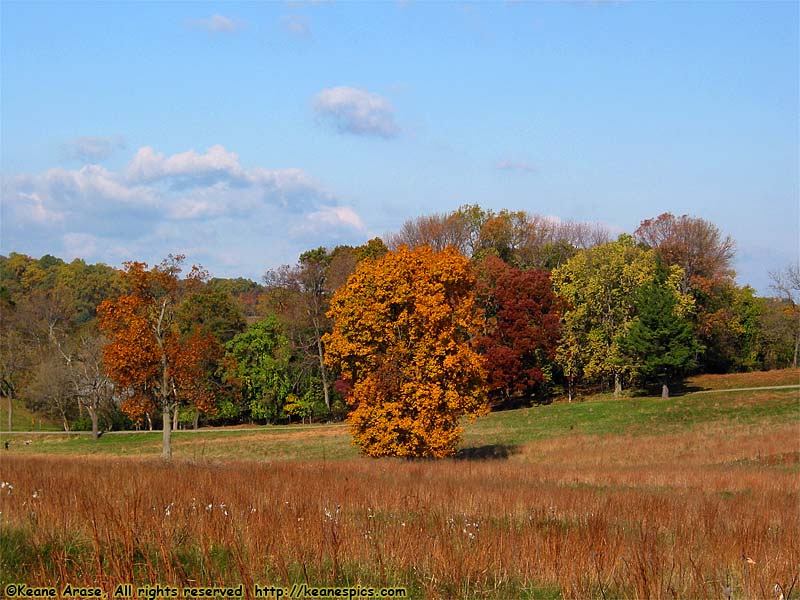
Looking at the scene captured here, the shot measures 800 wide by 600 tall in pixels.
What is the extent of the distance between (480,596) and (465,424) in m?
52.1

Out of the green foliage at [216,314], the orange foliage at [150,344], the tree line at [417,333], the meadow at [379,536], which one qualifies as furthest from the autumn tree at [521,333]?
the meadow at [379,536]

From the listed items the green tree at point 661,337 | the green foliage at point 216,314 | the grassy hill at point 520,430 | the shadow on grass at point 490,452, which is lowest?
the shadow on grass at point 490,452

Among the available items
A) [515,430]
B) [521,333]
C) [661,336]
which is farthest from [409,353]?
[521,333]

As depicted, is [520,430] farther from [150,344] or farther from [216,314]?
[216,314]

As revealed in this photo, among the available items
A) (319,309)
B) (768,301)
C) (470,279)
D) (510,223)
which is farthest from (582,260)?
(470,279)

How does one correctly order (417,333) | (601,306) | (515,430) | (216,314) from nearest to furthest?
(417,333)
(515,430)
(601,306)
(216,314)

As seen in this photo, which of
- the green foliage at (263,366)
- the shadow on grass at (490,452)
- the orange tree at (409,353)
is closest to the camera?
the orange tree at (409,353)

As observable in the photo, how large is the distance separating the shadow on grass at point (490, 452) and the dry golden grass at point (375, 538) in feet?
93.1

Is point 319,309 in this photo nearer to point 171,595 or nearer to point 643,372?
point 643,372

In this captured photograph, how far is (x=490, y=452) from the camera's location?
43000 millimetres

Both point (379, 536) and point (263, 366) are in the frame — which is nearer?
point (379, 536)

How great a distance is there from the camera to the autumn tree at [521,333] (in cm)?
6638

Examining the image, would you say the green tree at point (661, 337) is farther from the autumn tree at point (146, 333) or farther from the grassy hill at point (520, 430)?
the autumn tree at point (146, 333)

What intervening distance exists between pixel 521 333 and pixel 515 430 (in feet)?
56.8
